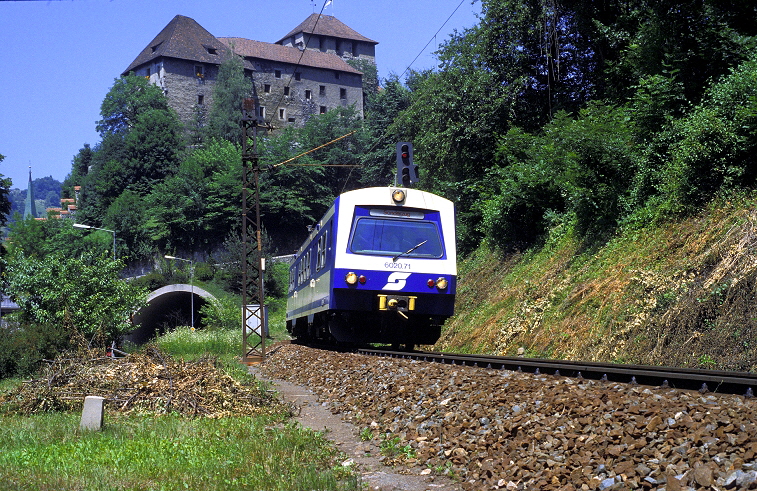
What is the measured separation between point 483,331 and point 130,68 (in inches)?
4170

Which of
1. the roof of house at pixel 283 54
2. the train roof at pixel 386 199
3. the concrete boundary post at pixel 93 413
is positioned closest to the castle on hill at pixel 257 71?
the roof of house at pixel 283 54

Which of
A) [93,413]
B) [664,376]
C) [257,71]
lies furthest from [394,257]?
[257,71]

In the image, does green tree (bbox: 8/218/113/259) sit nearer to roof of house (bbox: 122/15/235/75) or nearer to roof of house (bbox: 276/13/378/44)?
roof of house (bbox: 122/15/235/75)

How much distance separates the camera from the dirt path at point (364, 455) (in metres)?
6.76

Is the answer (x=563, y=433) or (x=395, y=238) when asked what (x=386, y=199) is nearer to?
(x=395, y=238)

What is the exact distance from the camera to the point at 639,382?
7934 mm

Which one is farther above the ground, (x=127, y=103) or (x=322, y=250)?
(x=127, y=103)

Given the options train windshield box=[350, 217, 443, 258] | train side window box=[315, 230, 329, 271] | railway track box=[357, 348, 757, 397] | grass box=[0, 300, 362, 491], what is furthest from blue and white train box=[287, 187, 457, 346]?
grass box=[0, 300, 362, 491]

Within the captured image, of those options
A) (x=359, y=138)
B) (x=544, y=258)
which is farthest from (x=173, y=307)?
(x=544, y=258)

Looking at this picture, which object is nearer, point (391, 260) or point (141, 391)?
point (141, 391)

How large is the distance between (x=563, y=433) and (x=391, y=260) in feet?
34.6

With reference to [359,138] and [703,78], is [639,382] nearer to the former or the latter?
[703,78]

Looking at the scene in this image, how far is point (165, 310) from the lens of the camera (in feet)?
214

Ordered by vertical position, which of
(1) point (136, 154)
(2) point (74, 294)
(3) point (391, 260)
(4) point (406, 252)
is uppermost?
(1) point (136, 154)
